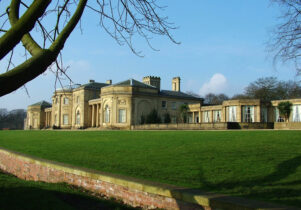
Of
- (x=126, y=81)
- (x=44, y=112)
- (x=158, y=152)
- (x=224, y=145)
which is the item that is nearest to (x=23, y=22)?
(x=158, y=152)

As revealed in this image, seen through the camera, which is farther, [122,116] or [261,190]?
[122,116]

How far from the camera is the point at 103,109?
57.5m

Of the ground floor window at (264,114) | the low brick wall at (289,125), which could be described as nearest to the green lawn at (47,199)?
the low brick wall at (289,125)

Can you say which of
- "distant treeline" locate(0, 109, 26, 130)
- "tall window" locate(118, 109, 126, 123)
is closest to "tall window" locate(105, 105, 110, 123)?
"tall window" locate(118, 109, 126, 123)

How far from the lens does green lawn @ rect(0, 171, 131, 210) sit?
773 cm

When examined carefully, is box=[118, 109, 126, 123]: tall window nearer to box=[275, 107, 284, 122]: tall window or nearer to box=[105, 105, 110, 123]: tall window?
box=[105, 105, 110, 123]: tall window

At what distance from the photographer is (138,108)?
5522 cm

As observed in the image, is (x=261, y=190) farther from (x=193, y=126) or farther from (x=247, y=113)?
(x=247, y=113)

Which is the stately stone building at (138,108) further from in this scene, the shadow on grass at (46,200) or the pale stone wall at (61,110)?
the shadow on grass at (46,200)

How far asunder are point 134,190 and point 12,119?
461 feet

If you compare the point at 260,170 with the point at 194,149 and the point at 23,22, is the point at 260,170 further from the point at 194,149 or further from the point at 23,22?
the point at 23,22

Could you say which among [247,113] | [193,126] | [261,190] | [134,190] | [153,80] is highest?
[153,80]

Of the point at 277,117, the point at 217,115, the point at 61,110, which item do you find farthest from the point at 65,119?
the point at 277,117

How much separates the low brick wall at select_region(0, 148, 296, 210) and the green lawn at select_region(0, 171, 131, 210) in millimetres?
346
